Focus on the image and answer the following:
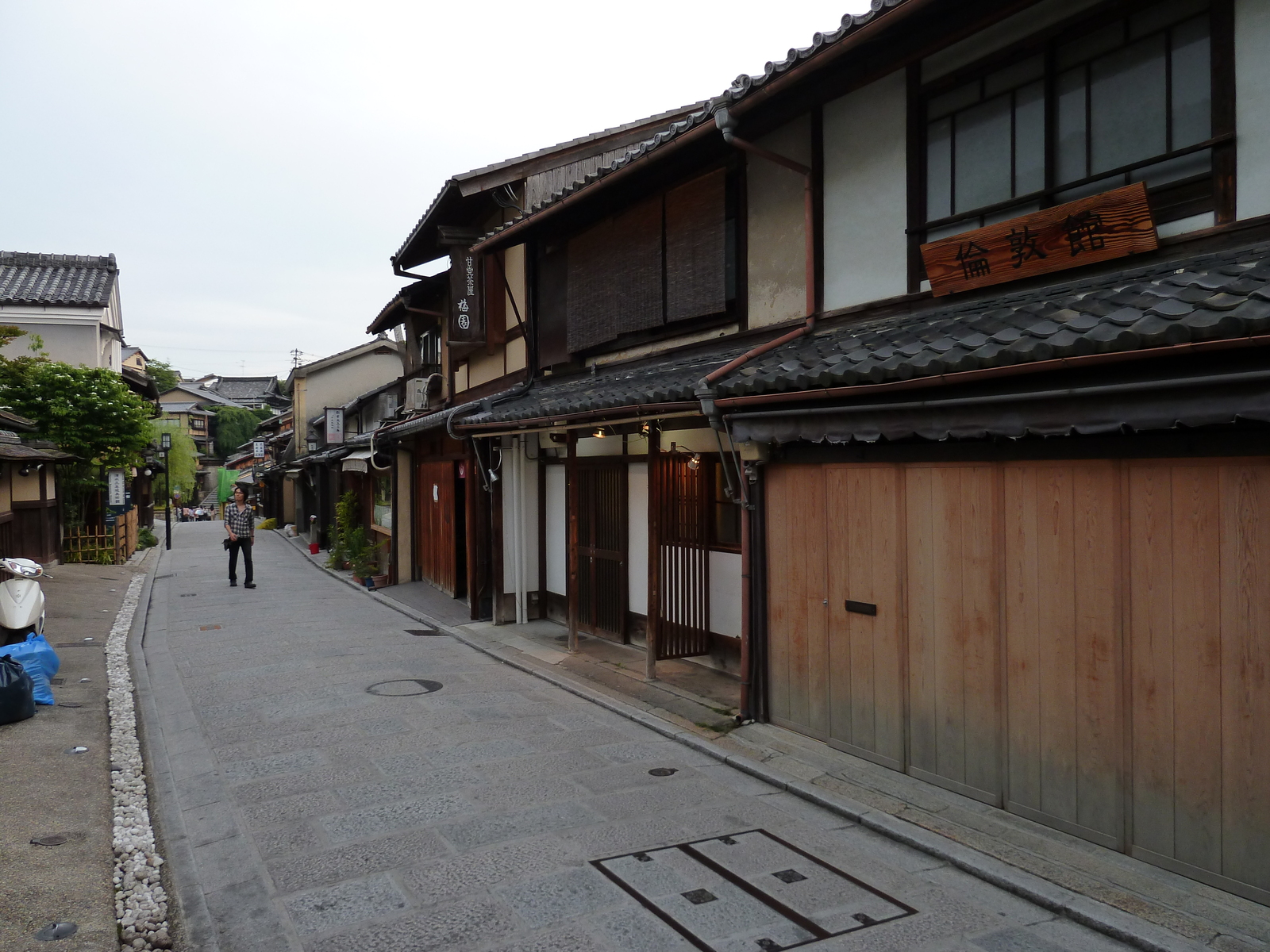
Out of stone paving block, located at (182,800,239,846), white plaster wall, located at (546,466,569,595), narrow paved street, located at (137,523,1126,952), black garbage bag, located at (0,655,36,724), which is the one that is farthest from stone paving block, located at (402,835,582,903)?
white plaster wall, located at (546,466,569,595)

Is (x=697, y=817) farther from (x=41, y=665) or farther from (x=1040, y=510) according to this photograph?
(x=41, y=665)

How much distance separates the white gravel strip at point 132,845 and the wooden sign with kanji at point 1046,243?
283 inches

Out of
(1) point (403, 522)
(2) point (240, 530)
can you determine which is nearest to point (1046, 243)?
(1) point (403, 522)

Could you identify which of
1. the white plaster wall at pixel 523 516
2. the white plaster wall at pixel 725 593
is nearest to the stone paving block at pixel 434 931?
the white plaster wall at pixel 725 593

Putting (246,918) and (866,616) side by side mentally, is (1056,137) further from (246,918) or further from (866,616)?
(246,918)

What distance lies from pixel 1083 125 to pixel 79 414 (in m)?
23.5

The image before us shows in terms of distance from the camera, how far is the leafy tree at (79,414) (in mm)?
20875

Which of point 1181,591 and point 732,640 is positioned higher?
point 1181,591

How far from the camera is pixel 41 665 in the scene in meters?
9.08

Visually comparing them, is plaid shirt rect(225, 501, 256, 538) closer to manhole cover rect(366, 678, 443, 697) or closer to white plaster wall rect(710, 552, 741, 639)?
manhole cover rect(366, 678, 443, 697)

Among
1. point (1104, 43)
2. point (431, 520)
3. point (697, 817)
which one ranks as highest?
point (1104, 43)

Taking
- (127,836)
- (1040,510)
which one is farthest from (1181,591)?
(127,836)

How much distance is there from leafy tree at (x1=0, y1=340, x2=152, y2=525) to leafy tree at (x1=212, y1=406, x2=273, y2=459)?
56119 mm

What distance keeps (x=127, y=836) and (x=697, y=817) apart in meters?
4.00
